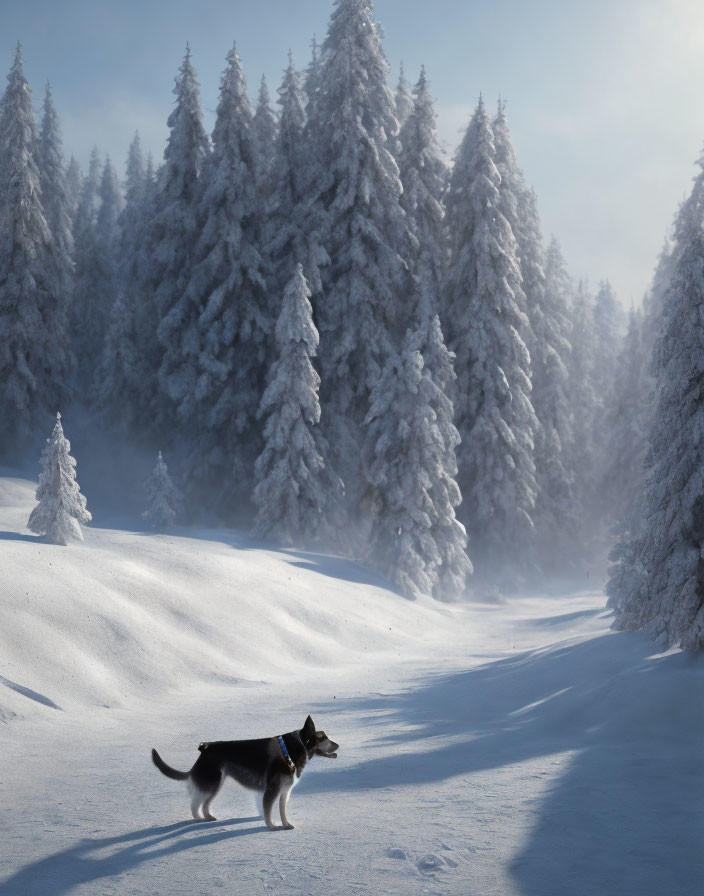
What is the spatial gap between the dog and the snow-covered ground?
44 centimetres

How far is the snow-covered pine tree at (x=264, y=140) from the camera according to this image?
3272 cm

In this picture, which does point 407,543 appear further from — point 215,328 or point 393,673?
point 215,328

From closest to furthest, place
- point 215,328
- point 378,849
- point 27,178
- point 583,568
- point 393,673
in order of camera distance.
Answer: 1. point 378,849
2. point 393,673
3. point 215,328
4. point 27,178
5. point 583,568

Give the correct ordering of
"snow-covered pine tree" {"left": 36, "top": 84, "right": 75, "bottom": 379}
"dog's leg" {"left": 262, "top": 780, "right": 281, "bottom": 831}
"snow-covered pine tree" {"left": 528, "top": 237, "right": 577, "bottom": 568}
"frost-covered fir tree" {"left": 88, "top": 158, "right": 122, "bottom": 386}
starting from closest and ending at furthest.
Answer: "dog's leg" {"left": 262, "top": 780, "right": 281, "bottom": 831} < "snow-covered pine tree" {"left": 528, "top": 237, "right": 577, "bottom": 568} < "snow-covered pine tree" {"left": 36, "top": 84, "right": 75, "bottom": 379} < "frost-covered fir tree" {"left": 88, "top": 158, "right": 122, "bottom": 386}

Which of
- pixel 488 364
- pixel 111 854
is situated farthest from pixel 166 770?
Answer: pixel 488 364

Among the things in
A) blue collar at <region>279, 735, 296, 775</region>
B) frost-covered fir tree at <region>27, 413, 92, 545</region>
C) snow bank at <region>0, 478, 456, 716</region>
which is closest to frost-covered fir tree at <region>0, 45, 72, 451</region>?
snow bank at <region>0, 478, 456, 716</region>

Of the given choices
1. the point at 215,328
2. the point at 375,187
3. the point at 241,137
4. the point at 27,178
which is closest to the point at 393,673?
the point at 215,328

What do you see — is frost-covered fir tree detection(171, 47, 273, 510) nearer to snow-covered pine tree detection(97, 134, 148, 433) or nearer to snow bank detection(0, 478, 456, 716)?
snow-covered pine tree detection(97, 134, 148, 433)

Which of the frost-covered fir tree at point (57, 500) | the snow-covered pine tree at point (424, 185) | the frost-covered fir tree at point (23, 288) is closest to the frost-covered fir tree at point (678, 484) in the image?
the frost-covered fir tree at point (57, 500)

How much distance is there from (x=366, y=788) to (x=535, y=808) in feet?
5.64

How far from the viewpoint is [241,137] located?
104 ft

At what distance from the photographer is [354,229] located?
30.6 meters

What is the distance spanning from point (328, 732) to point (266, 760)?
4717 mm

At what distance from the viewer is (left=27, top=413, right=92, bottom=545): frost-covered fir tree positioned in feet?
55.6
